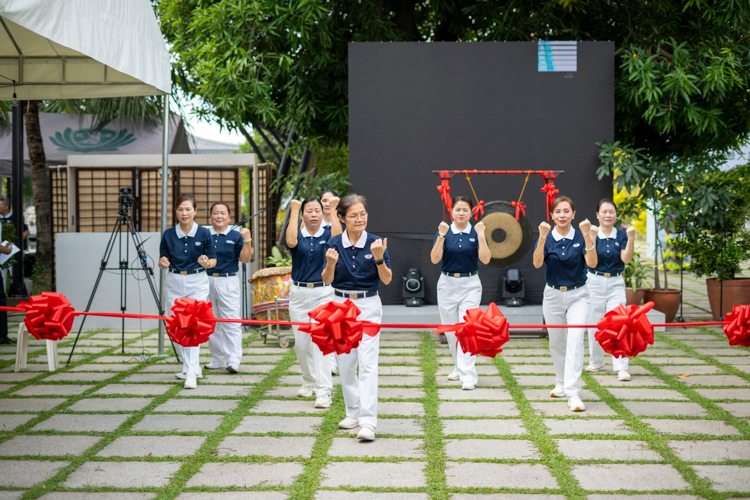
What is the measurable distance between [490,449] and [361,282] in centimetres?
109

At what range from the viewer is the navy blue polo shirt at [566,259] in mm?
4566

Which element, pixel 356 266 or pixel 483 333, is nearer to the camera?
pixel 483 333

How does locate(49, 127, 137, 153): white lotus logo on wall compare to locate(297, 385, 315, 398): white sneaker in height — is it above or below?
above

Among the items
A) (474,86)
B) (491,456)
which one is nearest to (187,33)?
(474,86)

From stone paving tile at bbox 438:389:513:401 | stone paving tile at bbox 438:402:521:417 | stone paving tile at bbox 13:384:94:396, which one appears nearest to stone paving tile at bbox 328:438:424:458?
stone paving tile at bbox 438:402:521:417

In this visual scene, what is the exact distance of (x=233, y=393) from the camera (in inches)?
190

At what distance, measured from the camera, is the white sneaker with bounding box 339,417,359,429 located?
156 inches

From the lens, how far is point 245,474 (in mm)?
3223

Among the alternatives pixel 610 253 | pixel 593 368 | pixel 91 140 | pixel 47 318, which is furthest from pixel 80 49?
pixel 91 140

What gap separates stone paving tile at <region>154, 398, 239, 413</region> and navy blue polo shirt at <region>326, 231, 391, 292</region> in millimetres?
1210

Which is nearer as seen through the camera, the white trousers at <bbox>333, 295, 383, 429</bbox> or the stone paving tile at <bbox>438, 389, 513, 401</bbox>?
the white trousers at <bbox>333, 295, 383, 429</bbox>

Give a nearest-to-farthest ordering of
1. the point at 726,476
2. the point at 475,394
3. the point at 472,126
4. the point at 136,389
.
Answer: the point at 726,476, the point at 475,394, the point at 136,389, the point at 472,126

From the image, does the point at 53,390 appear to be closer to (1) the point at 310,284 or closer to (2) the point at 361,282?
(1) the point at 310,284

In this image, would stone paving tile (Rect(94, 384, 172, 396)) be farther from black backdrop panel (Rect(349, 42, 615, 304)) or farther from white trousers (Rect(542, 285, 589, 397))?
black backdrop panel (Rect(349, 42, 615, 304))
